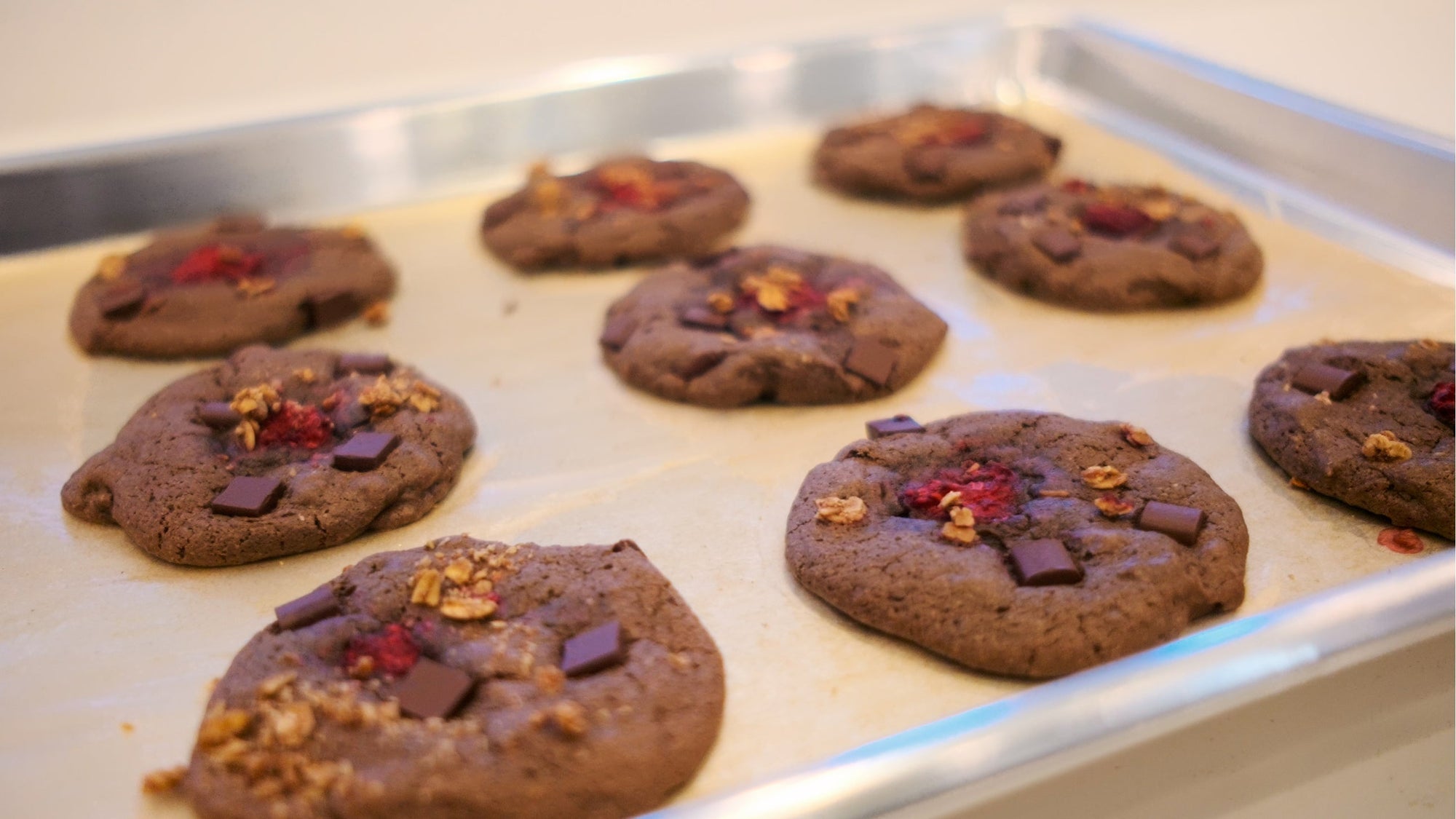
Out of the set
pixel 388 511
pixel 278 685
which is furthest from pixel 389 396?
pixel 278 685

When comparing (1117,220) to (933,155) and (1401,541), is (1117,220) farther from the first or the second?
(1401,541)

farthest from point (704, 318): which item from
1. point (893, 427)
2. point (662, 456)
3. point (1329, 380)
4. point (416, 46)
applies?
point (416, 46)

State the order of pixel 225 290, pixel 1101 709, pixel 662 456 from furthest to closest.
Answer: pixel 225 290 < pixel 662 456 < pixel 1101 709

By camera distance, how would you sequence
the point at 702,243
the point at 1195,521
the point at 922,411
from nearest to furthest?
the point at 1195,521 < the point at 922,411 < the point at 702,243

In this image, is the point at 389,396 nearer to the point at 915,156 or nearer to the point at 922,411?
the point at 922,411

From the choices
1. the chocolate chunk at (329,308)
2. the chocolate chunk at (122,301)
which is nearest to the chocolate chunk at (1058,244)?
the chocolate chunk at (329,308)
